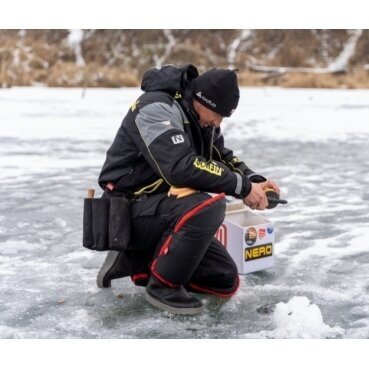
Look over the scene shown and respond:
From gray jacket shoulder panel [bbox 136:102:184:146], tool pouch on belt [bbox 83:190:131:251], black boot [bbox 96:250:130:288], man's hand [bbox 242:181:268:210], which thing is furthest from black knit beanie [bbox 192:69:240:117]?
black boot [bbox 96:250:130:288]

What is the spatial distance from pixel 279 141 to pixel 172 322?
5.65 meters

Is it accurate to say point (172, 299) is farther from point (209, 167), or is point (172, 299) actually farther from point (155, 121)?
point (155, 121)

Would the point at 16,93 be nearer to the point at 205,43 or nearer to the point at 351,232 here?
the point at 205,43

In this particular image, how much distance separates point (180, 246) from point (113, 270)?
47cm

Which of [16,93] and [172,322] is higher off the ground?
[172,322]

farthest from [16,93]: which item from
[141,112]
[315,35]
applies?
[141,112]

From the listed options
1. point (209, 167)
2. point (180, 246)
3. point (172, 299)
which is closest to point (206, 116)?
point (209, 167)

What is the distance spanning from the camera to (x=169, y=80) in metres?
3.24

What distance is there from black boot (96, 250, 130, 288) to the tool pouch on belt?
127mm

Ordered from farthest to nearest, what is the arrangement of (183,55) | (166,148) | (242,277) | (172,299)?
(183,55), (242,277), (172,299), (166,148)

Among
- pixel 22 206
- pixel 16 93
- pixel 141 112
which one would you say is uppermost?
pixel 141 112

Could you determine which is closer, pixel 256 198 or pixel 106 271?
pixel 256 198

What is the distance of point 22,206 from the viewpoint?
5012 millimetres

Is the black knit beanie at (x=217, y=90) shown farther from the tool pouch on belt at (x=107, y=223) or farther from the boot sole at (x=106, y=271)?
the boot sole at (x=106, y=271)
